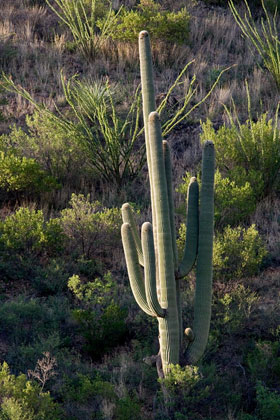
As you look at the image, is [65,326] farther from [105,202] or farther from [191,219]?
[105,202]

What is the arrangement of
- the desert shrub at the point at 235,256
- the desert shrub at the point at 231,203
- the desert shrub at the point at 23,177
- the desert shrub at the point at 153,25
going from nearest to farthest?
the desert shrub at the point at 235,256 < the desert shrub at the point at 231,203 < the desert shrub at the point at 23,177 < the desert shrub at the point at 153,25

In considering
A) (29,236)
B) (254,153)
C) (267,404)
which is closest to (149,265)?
(267,404)

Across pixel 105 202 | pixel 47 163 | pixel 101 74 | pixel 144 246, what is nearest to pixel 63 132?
pixel 47 163

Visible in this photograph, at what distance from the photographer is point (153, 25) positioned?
43.3ft

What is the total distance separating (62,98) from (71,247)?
15.0 feet

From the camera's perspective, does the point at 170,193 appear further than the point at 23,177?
No

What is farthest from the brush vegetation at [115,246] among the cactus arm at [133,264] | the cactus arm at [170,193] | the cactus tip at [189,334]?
the cactus arm at [170,193]

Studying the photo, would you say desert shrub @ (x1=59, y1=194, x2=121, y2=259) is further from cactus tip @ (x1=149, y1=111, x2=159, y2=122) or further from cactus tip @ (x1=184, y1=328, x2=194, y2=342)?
cactus tip @ (x1=149, y1=111, x2=159, y2=122)

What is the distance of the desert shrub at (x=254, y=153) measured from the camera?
8.98 m

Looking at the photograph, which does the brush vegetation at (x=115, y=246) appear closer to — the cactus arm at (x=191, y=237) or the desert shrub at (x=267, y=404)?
the desert shrub at (x=267, y=404)

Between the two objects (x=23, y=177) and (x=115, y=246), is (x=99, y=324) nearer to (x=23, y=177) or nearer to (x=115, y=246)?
(x=115, y=246)

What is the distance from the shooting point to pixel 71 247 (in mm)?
7816

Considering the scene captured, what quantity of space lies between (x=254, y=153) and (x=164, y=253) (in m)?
4.68

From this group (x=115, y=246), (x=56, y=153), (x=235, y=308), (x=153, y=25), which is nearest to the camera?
(x=235, y=308)
